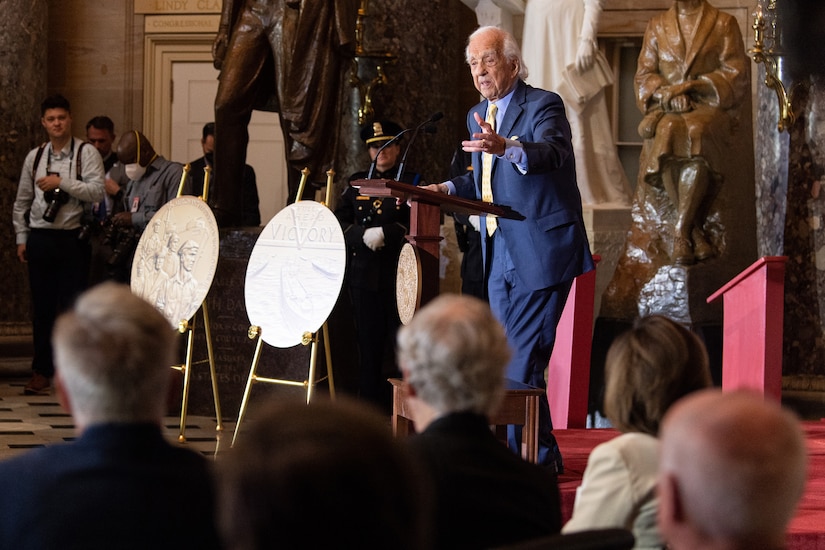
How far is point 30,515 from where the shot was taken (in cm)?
173

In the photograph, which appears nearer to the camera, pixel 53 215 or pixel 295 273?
pixel 295 273

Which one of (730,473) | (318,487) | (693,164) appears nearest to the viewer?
(318,487)

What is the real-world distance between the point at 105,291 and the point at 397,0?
5998mm

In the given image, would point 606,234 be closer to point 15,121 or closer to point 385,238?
point 385,238

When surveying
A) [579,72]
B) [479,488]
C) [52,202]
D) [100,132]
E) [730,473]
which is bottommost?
[479,488]

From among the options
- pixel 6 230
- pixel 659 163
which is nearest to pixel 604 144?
pixel 659 163

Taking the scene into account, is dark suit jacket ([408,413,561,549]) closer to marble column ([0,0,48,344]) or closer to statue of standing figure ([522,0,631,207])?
statue of standing figure ([522,0,631,207])

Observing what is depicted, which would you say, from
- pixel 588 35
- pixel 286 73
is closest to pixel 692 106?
pixel 588 35

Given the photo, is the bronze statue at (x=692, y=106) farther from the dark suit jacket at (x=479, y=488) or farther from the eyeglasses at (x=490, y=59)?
the dark suit jacket at (x=479, y=488)

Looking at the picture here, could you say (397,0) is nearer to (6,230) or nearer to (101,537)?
(6,230)

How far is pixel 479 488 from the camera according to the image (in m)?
1.93

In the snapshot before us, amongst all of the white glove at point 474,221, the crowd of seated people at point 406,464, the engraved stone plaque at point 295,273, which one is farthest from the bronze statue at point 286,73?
the crowd of seated people at point 406,464

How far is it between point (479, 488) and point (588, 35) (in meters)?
6.45

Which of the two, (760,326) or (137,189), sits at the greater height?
(137,189)
